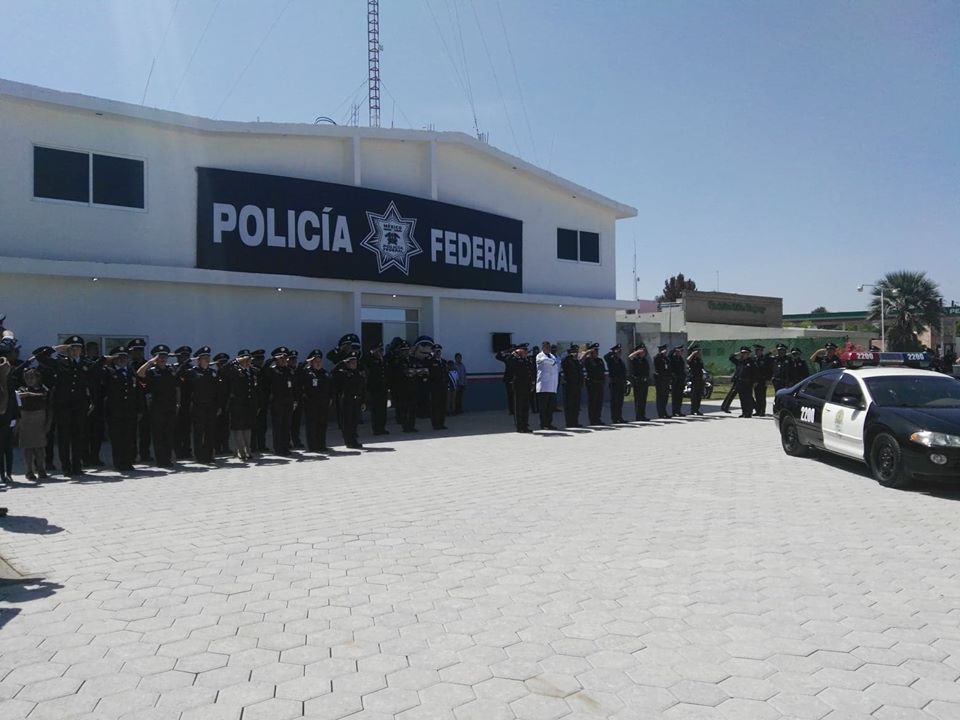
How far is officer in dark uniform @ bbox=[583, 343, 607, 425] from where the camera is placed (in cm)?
1672

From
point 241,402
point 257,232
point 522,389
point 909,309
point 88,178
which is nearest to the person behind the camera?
point 241,402

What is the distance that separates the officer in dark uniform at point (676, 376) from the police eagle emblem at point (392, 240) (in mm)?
7070

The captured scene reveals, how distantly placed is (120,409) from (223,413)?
1.77 m

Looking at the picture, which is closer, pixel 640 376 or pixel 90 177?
pixel 90 177

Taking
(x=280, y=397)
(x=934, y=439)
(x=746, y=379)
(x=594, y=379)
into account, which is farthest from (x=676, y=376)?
(x=280, y=397)

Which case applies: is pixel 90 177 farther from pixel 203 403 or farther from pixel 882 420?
pixel 882 420

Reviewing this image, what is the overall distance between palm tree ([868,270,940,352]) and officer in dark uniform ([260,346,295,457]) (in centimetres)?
4376

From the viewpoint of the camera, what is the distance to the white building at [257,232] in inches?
545

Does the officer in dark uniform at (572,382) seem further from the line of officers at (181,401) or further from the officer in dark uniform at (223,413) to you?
the officer in dark uniform at (223,413)

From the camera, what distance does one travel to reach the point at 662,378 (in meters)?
19.0

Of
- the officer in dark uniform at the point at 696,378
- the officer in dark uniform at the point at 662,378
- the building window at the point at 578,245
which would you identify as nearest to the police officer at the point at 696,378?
the officer in dark uniform at the point at 696,378

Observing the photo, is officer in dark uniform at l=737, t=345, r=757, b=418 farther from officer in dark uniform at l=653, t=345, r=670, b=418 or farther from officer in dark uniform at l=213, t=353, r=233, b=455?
officer in dark uniform at l=213, t=353, r=233, b=455

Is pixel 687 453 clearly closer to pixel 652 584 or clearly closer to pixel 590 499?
pixel 590 499

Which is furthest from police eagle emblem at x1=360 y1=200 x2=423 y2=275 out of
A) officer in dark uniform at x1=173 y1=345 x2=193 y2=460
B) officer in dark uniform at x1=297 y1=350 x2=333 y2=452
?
officer in dark uniform at x1=173 y1=345 x2=193 y2=460
